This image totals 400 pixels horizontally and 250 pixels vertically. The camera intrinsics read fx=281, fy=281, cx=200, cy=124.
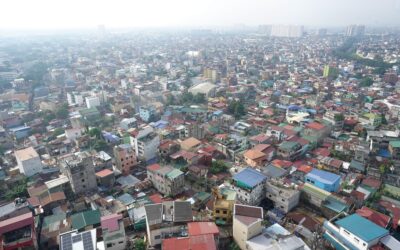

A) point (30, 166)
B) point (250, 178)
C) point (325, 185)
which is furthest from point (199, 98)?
point (325, 185)

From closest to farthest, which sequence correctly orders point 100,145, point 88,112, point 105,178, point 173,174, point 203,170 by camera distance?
point 173,174
point 105,178
point 203,170
point 100,145
point 88,112

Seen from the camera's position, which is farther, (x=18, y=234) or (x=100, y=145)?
(x=100, y=145)

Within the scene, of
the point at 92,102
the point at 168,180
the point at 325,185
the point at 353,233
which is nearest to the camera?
the point at 353,233

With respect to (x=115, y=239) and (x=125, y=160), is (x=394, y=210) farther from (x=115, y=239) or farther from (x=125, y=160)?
(x=125, y=160)

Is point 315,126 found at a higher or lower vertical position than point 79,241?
higher

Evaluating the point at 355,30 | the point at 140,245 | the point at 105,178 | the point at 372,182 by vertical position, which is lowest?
the point at 372,182

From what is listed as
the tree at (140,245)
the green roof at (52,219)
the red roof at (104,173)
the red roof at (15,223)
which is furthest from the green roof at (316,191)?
the red roof at (15,223)

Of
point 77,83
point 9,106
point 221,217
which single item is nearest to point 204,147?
point 221,217

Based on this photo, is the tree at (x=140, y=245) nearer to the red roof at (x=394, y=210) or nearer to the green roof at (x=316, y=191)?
the green roof at (x=316, y=191)
